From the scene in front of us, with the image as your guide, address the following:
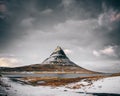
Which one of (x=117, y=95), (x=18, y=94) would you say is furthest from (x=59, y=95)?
(x=117, y=95)

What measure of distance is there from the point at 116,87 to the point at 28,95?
81.9 ft

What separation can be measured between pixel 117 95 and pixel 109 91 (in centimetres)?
516

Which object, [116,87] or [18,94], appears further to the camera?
[116,87]

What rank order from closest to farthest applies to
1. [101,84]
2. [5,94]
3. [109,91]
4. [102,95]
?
[5,94], [102,95], [109,91], [101,84]

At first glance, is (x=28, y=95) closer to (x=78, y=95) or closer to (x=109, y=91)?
(x=78, y=95)

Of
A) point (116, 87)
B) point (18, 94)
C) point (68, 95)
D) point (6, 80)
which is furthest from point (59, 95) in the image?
point (6, 80)

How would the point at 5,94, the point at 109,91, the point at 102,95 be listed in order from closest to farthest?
the point at 5,94, the point at 102,95, the point at 109,91

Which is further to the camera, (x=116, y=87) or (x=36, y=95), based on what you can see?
(x=116, y=87)

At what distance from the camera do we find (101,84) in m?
58.3

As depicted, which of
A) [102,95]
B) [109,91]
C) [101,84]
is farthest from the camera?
[101,84]

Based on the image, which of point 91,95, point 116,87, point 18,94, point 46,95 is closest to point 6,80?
point 18,94

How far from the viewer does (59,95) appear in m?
43.8

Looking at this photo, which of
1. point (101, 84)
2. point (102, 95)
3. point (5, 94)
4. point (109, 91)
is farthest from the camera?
point (101, 84)

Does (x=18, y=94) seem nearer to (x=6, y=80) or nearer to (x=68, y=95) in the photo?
(x=68, y=95)
